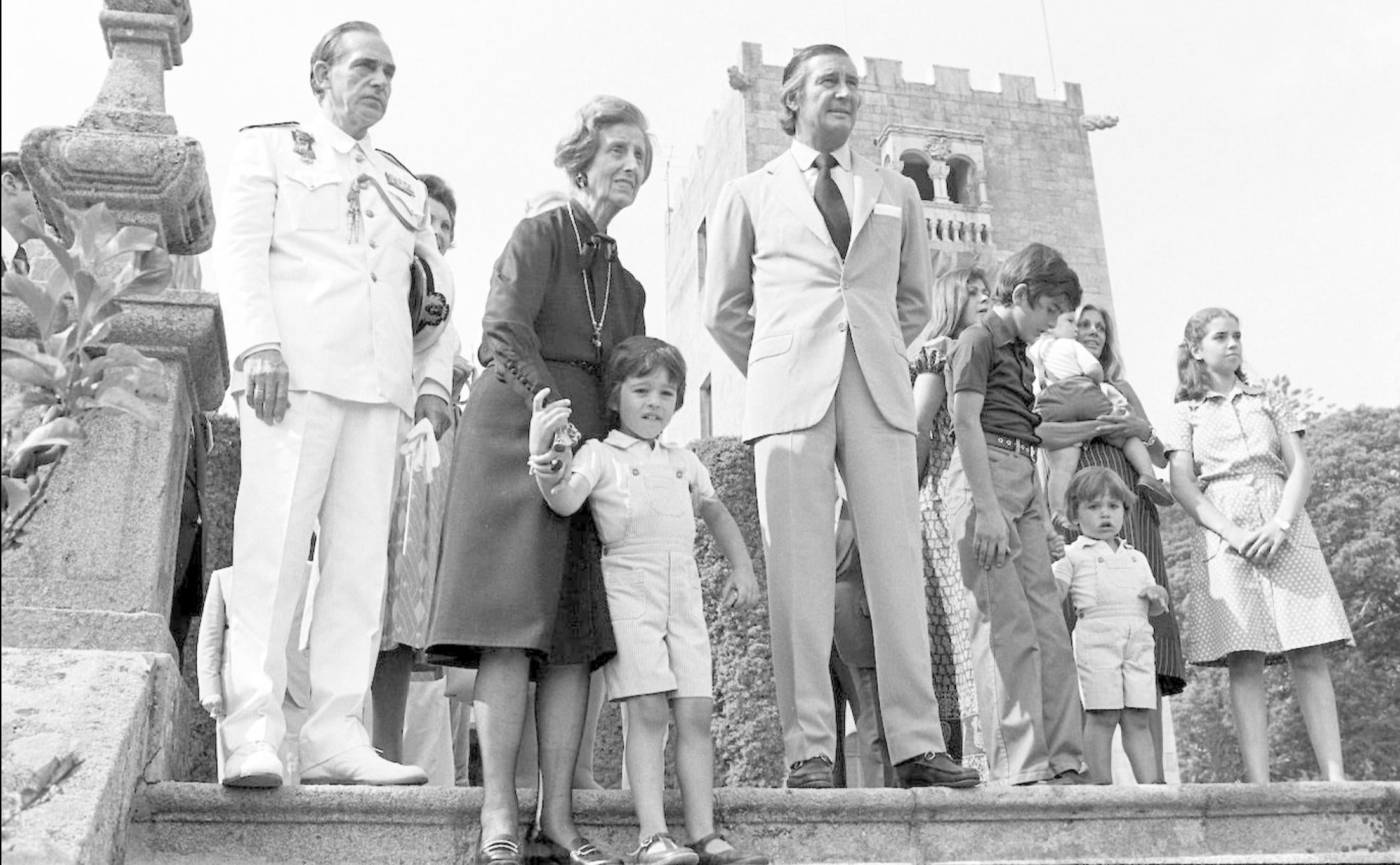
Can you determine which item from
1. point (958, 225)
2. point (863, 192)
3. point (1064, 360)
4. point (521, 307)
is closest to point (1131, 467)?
point (1064, 360)

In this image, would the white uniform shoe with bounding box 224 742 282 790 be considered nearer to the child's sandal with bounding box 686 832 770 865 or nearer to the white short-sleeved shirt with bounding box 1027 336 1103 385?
the child's sandal with bounding box 686 832 770 865

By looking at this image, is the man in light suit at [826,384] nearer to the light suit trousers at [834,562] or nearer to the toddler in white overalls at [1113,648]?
the light suit trousers at [834,562]

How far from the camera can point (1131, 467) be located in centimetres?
627

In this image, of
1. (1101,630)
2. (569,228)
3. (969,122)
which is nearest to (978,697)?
(1101,630)

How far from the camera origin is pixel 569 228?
169 inches

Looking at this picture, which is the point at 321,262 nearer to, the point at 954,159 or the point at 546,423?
the point at 546,423

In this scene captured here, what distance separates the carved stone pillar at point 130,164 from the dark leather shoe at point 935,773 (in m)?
2.56

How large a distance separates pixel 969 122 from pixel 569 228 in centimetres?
2638

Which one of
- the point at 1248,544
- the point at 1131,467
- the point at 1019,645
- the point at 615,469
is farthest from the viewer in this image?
the point at 1131,467

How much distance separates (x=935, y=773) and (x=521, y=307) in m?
1.77

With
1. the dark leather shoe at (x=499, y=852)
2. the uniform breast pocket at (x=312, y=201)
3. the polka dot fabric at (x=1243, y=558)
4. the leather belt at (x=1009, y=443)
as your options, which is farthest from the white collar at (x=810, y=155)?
the dark leather shoe at (x=499, y=852)

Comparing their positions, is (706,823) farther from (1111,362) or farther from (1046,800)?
(1111,362)

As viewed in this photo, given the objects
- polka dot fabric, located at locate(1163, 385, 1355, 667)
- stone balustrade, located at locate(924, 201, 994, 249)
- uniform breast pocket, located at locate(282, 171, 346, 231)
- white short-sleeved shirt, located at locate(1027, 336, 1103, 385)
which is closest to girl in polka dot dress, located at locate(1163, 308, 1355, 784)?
polka dot fabric, located at locate(1163, 385, 1355, 667)

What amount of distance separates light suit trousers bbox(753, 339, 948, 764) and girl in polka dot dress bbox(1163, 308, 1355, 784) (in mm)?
1519
